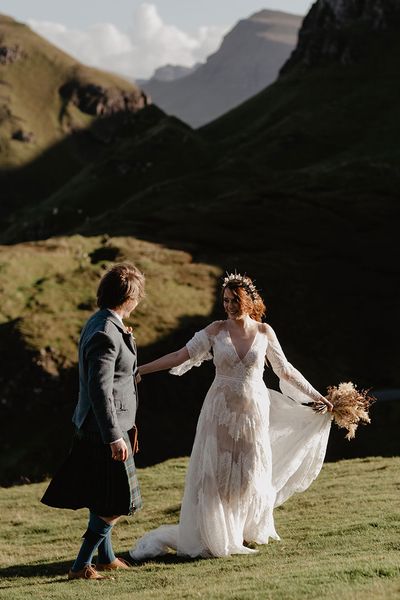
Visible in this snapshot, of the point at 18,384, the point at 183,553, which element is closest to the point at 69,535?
the point at 183,553

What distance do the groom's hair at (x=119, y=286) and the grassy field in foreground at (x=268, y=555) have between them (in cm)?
322

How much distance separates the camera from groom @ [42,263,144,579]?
8938 mm

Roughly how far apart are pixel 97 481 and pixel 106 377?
4.24 feet

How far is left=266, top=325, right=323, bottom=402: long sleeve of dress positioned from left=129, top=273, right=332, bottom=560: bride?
0.07ft

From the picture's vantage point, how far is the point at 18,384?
30578 millimetres

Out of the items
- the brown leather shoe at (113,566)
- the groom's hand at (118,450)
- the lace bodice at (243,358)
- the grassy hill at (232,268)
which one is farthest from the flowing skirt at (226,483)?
the grassy hill at (232,268)

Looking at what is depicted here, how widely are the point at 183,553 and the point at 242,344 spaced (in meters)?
2.78

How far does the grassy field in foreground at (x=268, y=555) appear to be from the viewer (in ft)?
26.7

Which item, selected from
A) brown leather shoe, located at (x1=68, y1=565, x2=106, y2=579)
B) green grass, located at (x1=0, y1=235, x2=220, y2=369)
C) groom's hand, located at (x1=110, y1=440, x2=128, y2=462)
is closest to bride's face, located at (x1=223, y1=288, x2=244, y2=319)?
groom's hand, located at (x1=110, y1=440, x2=128, y2=462)

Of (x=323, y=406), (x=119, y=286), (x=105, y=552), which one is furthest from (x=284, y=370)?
(x=105, y=552)

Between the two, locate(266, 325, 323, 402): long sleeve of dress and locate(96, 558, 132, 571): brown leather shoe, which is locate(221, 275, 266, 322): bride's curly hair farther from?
locate(96, 558, 132, 571): brown leather shoe

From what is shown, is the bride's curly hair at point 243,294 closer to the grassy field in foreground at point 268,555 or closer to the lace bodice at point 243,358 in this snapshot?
the lace bodice at point 243,358

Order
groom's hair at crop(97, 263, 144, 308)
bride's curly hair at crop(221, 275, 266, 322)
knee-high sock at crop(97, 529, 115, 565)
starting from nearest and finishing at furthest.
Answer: groom's hair at crop(97, 263, 144, 308)
knee-high sock at crop(97, 529, 115, 565)
bride's curly hair at crop(221, 275, 266, 322)

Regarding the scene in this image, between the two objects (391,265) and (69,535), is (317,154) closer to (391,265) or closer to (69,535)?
(391,265)
